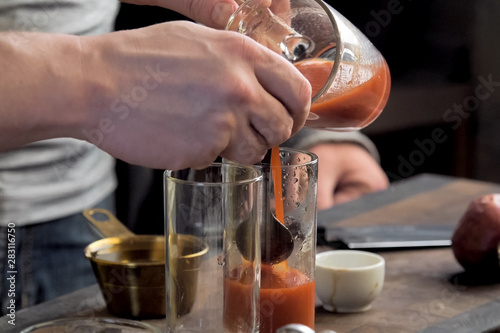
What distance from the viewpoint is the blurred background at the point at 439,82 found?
10.4 ft

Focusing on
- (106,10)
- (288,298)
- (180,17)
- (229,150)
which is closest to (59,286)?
(106,10)

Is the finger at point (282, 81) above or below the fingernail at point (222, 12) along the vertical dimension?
below

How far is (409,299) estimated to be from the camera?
109 cm

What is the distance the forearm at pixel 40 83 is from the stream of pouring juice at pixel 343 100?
299 millimetres

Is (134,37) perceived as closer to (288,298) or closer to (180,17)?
(288,298)

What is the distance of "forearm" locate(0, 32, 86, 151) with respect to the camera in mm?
695

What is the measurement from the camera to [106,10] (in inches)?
60.9

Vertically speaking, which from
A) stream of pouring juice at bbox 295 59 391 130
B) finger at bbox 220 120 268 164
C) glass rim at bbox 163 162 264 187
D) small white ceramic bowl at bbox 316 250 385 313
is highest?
stream of pouring juice at bbox 295 59 391 130

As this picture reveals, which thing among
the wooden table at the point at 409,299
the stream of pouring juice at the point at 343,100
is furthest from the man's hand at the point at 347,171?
the stream of pouring juice at the point at 343,100

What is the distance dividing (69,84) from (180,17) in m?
1.65

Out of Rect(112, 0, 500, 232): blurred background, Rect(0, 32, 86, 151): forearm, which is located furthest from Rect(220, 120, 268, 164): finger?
Rect(112, 0, 500, 232): blurred background

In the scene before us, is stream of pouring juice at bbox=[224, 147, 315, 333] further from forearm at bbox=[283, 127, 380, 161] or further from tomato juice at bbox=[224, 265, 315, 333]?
forearm at bbox=[283, 127, 380, 161]

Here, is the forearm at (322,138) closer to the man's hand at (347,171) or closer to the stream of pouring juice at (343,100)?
the man's hand at (347,171)

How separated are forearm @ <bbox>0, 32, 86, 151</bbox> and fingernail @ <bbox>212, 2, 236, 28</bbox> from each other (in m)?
0.37
